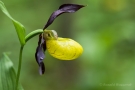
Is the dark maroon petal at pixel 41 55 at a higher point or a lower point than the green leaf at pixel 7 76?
higher

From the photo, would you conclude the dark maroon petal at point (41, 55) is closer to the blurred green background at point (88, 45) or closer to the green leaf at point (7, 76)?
the green leaf at point (7, 76)

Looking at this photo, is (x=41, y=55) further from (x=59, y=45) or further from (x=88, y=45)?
(x=88, y=45)

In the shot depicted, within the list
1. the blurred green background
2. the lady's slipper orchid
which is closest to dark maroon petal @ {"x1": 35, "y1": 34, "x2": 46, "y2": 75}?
the lady's slipper orchid

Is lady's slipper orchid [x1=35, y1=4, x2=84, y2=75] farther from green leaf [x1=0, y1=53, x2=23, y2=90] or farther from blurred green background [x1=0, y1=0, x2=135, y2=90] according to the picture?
blurred green background [x1=0, y1=0, x2=135, y2=90]

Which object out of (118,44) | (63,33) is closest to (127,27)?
(118,44)

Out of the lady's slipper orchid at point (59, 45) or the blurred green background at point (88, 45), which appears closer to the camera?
the lady's slipper orchid at point (59, 45)

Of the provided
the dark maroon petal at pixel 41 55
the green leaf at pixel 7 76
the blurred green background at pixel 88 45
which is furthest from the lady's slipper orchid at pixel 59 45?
the blurred green background at pixel 88 45

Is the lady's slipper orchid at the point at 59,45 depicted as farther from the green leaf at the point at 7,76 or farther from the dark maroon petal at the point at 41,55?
the green leaf at the point at 7,76
